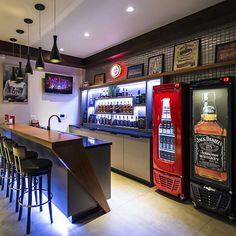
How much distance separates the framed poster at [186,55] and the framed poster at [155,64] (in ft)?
1.07

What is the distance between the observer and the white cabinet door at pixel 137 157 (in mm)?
3703

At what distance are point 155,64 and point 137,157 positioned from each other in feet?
6.61

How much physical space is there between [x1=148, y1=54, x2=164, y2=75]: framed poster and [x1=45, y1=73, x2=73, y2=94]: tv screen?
2792 mm

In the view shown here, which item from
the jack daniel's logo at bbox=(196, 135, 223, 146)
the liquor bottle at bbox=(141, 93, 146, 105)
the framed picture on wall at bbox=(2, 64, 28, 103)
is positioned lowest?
the jack daniel's logo at bbox=(196, 135, 223, 146)

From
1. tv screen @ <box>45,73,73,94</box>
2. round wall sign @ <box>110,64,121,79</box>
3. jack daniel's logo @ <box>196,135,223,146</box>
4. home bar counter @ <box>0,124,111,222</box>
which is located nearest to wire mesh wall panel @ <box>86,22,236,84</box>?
round wall sign @ <box>110,64,121,79</box>

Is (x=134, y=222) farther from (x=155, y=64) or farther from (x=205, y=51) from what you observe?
(x=155, y=64)

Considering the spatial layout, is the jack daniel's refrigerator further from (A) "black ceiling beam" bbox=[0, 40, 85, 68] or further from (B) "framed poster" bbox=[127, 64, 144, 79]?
(A) "black ceiling beam" bbox=[0, 40, 85, 68]

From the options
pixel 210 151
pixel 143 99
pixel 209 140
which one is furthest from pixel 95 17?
pixel 210 151

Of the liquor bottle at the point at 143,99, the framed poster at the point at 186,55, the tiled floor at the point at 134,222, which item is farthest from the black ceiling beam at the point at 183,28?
the tiled floor at the point at 134,222

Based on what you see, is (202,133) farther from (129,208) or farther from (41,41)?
(41,41)

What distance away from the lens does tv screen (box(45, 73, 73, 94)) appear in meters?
5.52

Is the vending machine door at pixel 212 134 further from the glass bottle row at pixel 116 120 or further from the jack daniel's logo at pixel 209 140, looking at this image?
the glass bottle row at pixel 116 120

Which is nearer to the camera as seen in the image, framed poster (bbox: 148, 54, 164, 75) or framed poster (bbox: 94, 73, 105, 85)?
framed poster (bbox: 148, 54, 164, 75)

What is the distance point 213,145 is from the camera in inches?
107
